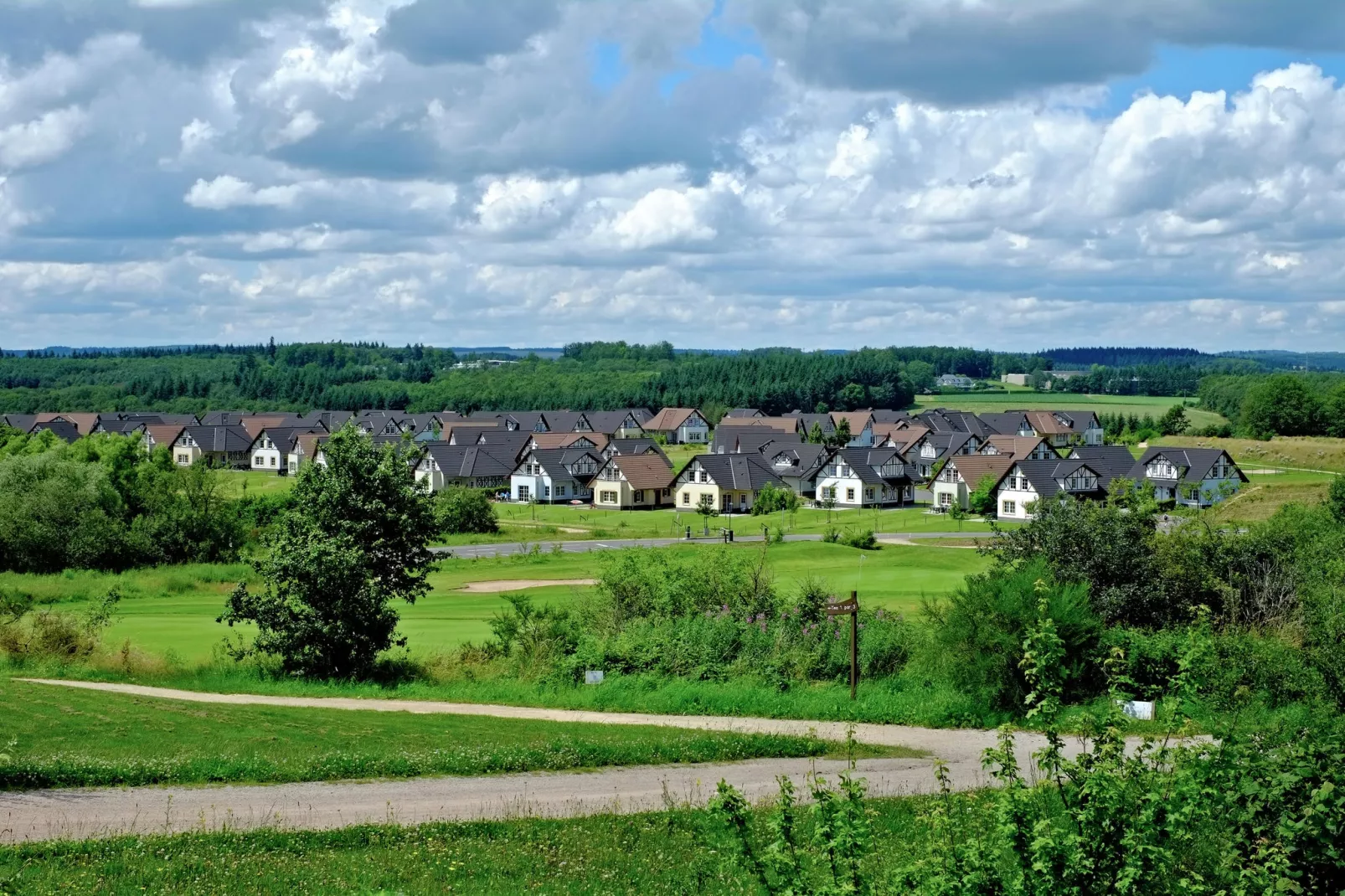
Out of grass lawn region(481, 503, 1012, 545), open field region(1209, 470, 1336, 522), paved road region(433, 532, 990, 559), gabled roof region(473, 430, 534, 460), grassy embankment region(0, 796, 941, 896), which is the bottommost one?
grass lawn region(481, 503, 1012, 545)

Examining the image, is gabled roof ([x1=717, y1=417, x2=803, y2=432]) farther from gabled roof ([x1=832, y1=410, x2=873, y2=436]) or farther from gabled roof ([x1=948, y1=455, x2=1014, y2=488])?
gabled roof ([x1=948, y1=455, x2=1014, y2=488])

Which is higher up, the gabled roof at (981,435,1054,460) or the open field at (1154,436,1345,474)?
the gabled roof at (981,435,1054,460)

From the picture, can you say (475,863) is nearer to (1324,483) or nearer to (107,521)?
(107,521)

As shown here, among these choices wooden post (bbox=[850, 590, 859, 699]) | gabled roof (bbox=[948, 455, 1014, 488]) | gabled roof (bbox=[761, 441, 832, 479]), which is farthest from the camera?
gabled roof (bbox=[761, 441, 832, 479])

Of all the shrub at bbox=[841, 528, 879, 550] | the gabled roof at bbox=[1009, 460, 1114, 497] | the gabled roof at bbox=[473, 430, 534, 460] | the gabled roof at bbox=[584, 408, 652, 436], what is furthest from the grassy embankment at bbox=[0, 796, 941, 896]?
the gabled roof at bbox=[584, 408, 652, 436]

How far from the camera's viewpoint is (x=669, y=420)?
169125mm

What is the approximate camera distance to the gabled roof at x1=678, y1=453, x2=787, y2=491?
323ft

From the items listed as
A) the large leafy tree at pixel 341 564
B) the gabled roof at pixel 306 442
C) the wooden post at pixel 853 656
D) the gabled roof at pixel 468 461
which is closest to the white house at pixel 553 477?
the gabled roof at pixel 468 461

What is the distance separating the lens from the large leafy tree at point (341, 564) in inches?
1142

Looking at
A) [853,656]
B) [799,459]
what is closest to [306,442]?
[799,459]

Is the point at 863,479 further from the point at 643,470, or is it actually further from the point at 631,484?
the point at 631,484

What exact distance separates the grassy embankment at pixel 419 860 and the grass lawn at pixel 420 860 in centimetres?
2

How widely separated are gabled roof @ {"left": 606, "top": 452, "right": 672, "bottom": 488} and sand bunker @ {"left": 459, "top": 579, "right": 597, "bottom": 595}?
157 feet

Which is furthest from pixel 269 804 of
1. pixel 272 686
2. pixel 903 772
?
pixel 272 686
